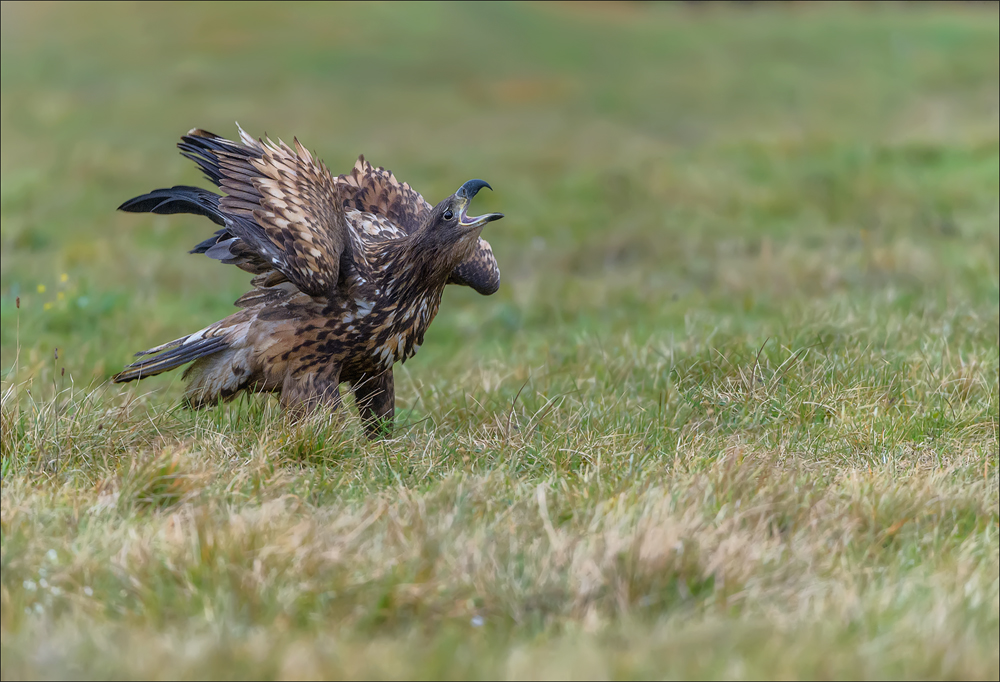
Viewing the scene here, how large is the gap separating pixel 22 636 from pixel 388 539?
1067 millimetres

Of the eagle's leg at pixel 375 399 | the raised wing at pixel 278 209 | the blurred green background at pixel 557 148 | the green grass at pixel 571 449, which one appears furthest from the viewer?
the blurred green background at pixel 557 148

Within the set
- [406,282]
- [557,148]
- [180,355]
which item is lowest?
[557,148]

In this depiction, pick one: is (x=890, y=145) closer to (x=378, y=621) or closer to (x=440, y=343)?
(x=440, y=343)

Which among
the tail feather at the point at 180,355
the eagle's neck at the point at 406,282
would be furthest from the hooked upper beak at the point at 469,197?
the tail feather at the point at 180,355

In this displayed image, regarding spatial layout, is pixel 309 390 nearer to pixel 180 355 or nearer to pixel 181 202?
pixel 180 355

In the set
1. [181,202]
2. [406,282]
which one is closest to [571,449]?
[406,282]

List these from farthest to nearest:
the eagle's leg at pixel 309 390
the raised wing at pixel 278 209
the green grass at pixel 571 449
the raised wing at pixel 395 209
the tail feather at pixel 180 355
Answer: the raised wing at pixel 395 209 → the tail feather at pixel 180 355 → the eagle's leg at pixel 309 390 → the raised wing at pixel 278 209 → the green grass at pixel 571 449

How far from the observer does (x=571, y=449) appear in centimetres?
465

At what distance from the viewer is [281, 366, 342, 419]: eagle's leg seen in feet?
16.4

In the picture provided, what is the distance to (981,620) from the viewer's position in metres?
3.20

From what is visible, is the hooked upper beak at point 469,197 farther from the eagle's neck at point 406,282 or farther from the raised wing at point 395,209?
the raised wing at point 395,209

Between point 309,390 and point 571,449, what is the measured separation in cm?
118

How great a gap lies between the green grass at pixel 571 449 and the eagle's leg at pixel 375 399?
0.40 feet

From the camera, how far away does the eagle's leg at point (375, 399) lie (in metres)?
5.29
